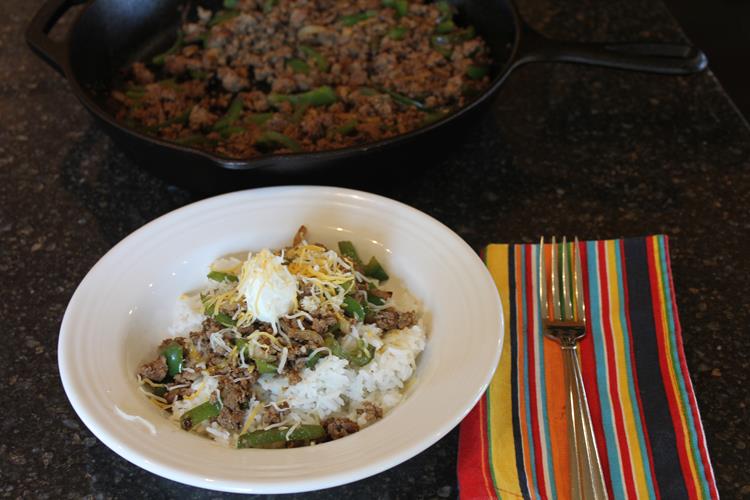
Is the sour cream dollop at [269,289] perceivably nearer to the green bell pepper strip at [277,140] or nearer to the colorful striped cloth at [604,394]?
the colorful striped cloth at [604,394]

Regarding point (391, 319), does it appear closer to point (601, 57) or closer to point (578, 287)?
point (578, 287)

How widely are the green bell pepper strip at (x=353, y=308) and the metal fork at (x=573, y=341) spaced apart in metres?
0.32

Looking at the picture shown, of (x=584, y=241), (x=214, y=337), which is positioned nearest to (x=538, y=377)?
(x=584, y=241)

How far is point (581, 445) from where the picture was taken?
1021 millimetres

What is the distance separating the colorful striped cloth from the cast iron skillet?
1.13ft

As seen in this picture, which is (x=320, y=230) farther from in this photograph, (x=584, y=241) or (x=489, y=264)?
(x=584, y=241)

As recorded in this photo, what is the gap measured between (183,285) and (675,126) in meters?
1.19

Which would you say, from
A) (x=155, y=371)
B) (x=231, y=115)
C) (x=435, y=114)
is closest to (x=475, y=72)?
(x=435, y=114)

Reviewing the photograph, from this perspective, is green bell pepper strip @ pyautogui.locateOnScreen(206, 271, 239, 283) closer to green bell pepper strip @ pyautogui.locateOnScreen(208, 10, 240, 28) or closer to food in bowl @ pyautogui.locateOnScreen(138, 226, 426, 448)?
food in bowl @ pyautogui.locateOnScreen(138, 226, 426, 448)

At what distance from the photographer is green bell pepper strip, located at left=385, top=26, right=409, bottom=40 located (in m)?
1.79

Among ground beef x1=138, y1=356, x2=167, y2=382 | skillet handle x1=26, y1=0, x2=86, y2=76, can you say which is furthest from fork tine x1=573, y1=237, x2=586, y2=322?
skillet handle x1=26, y1=0, x2=86, y2=76

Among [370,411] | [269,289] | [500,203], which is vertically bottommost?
[500,203]

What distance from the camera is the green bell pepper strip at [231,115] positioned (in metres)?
1.55

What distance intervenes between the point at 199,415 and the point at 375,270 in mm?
369
